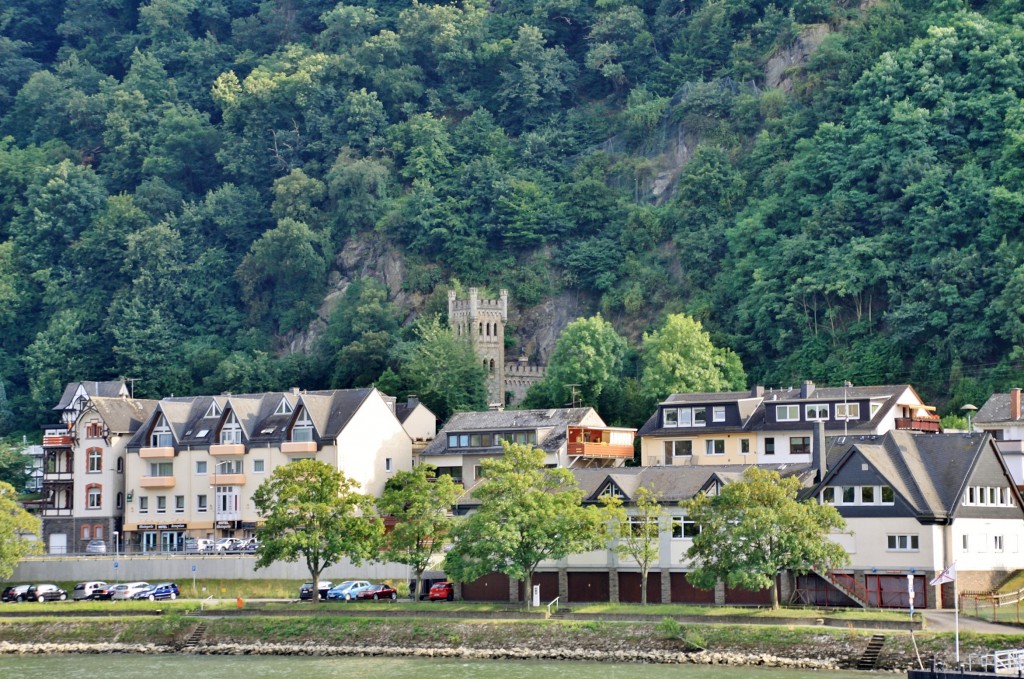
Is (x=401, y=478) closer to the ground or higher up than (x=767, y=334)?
closer to the ground

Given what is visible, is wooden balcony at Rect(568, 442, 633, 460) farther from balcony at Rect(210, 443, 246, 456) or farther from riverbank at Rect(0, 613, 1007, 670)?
riverbank at Rect(0, 613, 1007, 670)

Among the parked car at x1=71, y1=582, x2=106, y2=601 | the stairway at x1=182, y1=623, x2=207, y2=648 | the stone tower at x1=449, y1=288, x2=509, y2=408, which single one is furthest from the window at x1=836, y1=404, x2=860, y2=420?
the parked car at x1=71, y1=582, x2=106, y2=601

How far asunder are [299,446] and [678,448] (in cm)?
2208

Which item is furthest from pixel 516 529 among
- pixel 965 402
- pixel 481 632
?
pixel 965 402

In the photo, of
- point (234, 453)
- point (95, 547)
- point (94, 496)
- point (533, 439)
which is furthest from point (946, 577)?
point (94, 496)

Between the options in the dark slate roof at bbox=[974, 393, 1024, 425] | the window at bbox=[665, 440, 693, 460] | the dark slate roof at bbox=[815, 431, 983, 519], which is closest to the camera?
the dark slate roof at bbox=[815, 431, 983, 519]

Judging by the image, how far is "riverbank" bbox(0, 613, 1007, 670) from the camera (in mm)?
69000

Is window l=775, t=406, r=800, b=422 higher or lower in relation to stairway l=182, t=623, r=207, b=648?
higher

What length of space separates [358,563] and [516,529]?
381 inches

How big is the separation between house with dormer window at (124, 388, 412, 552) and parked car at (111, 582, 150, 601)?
15.6 meters

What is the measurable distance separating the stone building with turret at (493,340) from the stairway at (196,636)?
180 feet

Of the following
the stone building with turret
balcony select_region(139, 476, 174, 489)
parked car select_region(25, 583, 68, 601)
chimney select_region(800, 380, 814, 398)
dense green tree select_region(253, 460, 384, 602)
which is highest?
the stone building with turret

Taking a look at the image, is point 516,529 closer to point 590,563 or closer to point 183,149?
point 590,563

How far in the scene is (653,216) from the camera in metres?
140
